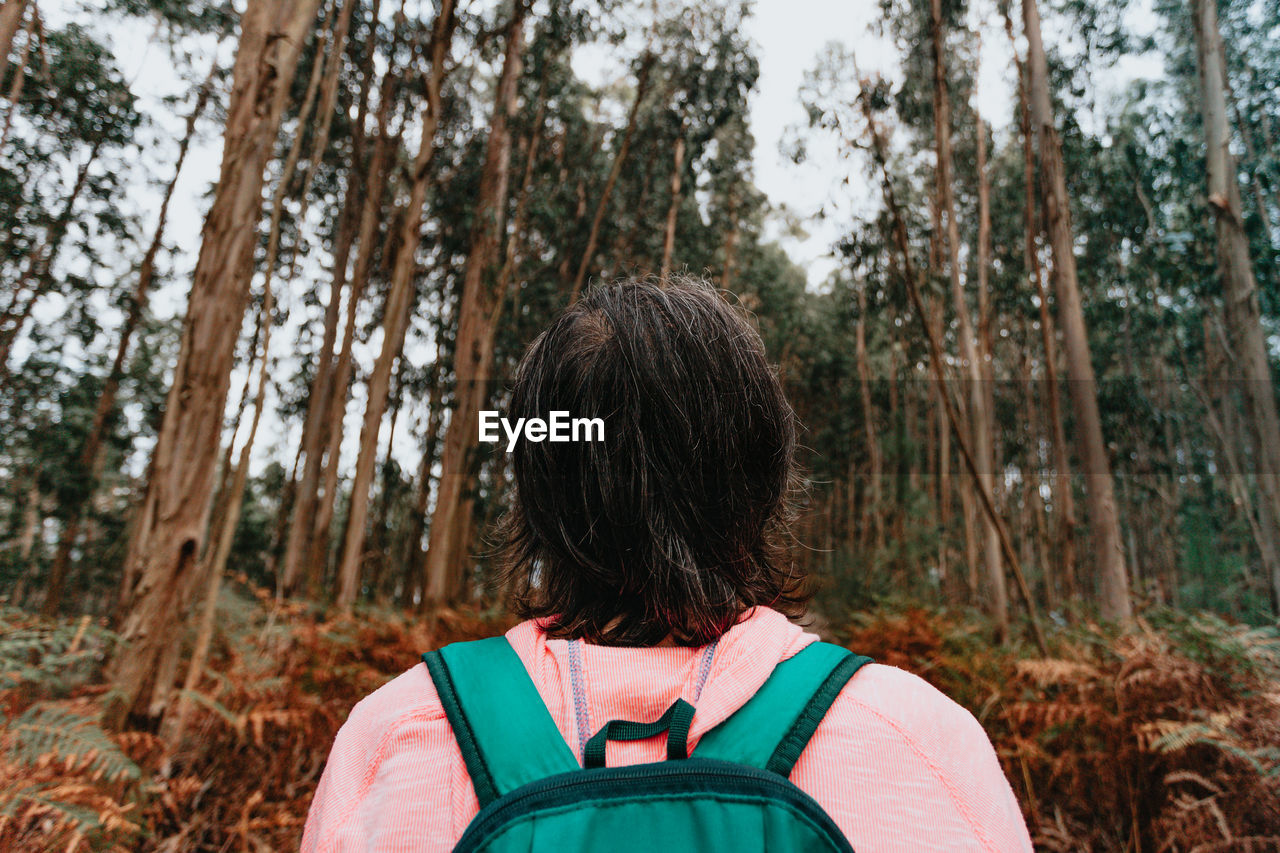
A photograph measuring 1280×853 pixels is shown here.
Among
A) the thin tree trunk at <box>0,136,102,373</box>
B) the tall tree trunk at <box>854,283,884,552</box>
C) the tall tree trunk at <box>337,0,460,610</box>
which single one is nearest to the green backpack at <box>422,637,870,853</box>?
the tall tree trunk at <box>337,0,460,610</box>

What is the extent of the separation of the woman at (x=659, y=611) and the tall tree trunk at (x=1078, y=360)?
649cm

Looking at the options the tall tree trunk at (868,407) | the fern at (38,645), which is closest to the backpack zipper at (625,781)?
the fern at (38,645)

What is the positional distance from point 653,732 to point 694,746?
0.04m

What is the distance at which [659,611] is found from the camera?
2.63 feet

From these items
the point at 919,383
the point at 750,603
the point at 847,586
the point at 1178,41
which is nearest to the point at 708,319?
the point at 750,603

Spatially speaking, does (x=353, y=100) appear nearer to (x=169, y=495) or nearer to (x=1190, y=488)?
(x=169, y=495)

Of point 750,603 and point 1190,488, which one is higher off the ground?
point 1190,488

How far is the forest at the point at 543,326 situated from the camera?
2.89 meters

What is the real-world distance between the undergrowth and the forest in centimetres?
2

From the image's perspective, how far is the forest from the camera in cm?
289

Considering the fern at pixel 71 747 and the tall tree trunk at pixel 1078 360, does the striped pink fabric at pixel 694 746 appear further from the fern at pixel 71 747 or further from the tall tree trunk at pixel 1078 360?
the tall tree trunk at pixel 1078 360

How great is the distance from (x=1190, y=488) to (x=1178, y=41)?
10.7 meters

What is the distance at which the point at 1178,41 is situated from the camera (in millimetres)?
12164

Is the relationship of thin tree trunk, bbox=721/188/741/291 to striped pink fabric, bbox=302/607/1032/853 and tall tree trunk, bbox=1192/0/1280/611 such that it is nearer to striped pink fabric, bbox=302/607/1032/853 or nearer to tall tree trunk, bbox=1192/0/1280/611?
tall tree trunk, bbox=1192/0/1280/611
